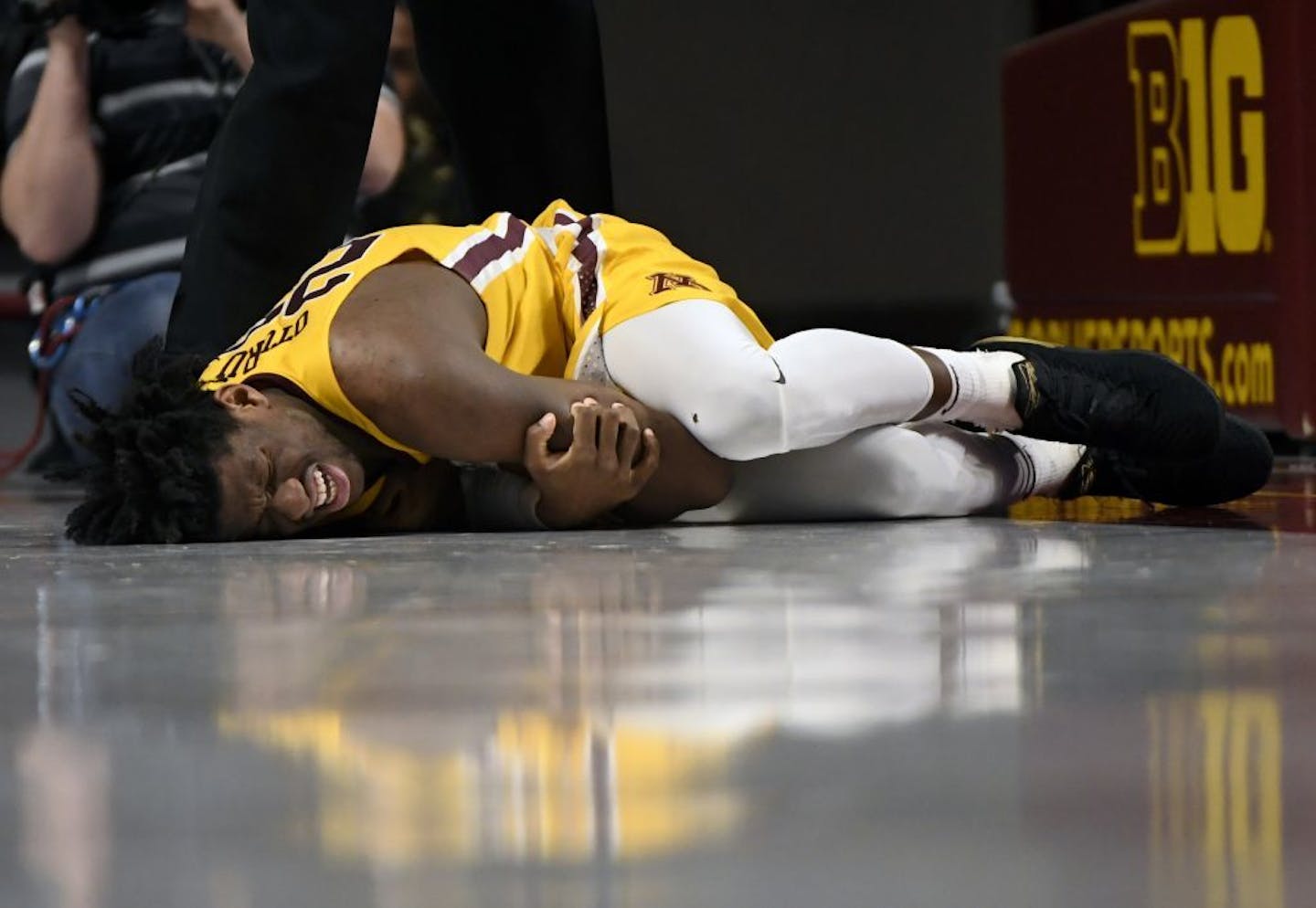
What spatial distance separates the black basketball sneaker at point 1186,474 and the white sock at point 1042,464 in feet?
0.05

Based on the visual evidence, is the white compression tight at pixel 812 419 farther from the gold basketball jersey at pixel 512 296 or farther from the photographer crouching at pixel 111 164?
the photographer crouching at pixel 111 164

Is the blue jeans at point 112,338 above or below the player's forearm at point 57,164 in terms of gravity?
below

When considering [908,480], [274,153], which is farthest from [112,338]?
[908,480]

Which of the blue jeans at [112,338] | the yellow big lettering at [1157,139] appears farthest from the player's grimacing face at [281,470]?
the yellow big lettering at [1157,139]

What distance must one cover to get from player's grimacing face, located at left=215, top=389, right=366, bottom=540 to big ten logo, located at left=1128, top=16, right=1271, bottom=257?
7.07 ft

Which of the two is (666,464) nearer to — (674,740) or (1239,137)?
(674,740)

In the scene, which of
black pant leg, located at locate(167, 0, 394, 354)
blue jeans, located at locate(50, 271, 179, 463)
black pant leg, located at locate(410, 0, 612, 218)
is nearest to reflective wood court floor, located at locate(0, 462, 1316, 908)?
black pant leg, located at locate(167, 0, 394, 354)

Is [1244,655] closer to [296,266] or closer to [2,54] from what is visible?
[296,266]

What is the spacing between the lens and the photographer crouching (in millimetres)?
3322

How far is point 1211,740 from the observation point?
2.92 feet

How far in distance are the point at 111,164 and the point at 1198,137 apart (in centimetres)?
204

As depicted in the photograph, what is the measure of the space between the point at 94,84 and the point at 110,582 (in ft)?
6.56

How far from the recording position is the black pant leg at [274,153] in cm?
255

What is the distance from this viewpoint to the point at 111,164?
135 inches
